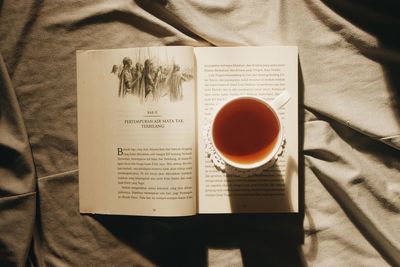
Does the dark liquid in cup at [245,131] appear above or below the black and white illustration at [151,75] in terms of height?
below

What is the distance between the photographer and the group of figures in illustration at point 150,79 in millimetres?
552

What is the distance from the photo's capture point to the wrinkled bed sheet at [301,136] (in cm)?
56

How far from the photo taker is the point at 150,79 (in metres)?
0.56

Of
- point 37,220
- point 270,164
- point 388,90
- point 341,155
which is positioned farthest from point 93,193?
point 388,90

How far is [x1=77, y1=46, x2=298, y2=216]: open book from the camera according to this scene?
553 mm

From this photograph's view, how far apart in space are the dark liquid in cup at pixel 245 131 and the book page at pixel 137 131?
0.06 m

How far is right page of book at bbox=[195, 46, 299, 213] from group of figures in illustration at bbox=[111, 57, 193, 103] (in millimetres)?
37

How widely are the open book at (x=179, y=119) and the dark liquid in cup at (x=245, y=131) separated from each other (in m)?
0.05

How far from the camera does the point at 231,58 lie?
1.83 ft

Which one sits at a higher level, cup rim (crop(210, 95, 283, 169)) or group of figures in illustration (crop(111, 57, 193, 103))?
group of figures in illustration (crop(111, 57, 193, 103))

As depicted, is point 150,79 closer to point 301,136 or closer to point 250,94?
point 250,94

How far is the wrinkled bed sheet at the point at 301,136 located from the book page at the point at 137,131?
0.09 feet

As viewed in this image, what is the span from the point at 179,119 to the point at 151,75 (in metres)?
0.09

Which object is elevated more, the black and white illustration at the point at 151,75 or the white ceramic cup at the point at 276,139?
the black and white illustration at the point at 151,75
